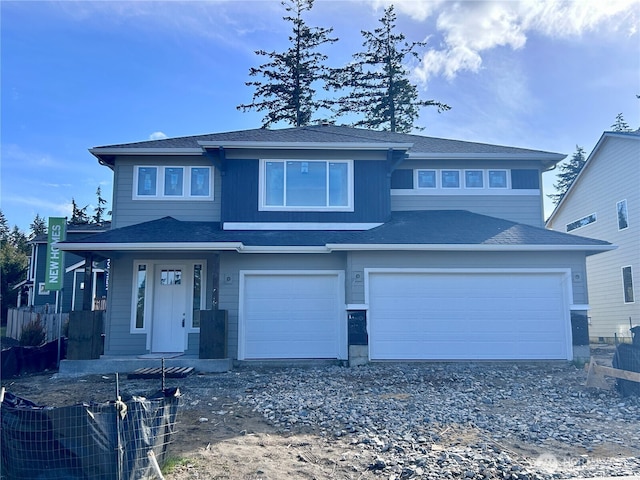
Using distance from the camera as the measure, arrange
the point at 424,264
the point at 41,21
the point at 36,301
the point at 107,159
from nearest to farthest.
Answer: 1. the point at 41,21
2. the point at 424,264
3. the point at 107,159
4. the point at 36,301

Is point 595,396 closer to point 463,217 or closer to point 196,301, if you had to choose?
point 463,217

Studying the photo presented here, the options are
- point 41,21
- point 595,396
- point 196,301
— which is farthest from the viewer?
point 196,301

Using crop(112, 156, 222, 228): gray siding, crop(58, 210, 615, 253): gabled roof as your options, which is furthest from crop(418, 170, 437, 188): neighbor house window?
crop(112, 156, 222, 228): gray siding

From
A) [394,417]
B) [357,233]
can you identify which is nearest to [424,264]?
[357,233]

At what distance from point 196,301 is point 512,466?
27.9ft

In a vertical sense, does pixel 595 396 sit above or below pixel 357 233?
below

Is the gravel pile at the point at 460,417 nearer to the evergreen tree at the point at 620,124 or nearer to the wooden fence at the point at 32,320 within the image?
the wooden fence at the point at 32,320

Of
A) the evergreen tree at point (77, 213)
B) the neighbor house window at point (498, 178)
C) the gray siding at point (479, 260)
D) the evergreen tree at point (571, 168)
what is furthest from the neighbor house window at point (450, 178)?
the evergreen tree at point (77, 213)

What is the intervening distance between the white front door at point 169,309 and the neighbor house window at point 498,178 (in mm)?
8403

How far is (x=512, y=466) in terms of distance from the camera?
4.70 m

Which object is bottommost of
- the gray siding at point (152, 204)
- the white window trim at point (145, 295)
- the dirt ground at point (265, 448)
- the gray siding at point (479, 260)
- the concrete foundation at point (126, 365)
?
the dirt ground at point (265, 448)

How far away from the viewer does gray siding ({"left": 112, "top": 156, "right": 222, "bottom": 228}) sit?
1236cm

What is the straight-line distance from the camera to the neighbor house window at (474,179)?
1326cm

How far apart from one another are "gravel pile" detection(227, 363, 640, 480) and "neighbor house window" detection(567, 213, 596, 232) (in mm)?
10246
